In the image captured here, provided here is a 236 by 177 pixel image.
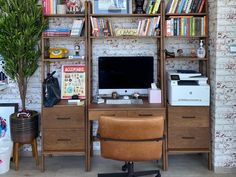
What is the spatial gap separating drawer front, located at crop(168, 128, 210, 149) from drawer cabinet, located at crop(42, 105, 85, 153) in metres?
1.00

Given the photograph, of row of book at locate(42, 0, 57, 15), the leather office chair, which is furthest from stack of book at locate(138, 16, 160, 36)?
the leather office chair

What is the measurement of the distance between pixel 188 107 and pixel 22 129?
1845 millimetres

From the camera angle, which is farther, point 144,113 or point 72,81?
point 72,81

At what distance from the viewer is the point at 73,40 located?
4.05 meters

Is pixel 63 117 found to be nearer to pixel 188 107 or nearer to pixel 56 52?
pixel 56 52

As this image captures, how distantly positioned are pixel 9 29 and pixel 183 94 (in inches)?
79.5

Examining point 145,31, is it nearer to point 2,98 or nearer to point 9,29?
point 9,29

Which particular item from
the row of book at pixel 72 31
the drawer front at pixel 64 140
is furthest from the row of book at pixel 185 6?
the drawer front at pixel 64 140

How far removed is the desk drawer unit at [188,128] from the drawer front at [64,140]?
0.99m

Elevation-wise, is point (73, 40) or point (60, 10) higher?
point (60, 10)

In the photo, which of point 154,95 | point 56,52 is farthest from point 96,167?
point 56,52

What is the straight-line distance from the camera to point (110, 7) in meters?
3.77

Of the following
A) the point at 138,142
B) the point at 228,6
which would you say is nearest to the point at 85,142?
the point at 138,142

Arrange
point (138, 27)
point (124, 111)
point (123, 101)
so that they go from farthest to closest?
1. point (138, 27)
2. point (123, 101)
3. point (124, 111)
